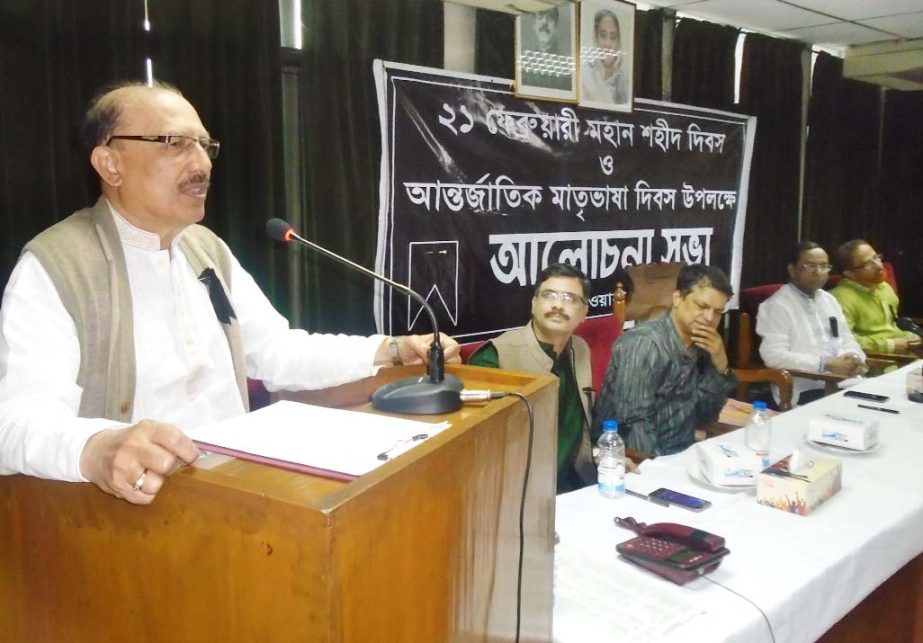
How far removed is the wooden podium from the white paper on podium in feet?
0.08

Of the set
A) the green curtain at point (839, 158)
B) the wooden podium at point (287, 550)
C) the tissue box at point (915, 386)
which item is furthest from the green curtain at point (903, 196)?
the wooden podium at point (287, 550)

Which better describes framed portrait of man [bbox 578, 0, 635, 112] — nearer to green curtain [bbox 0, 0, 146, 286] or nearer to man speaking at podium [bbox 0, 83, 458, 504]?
green curtain [bbox 0, 0, 146, 286]

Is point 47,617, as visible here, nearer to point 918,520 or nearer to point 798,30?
point 918,520

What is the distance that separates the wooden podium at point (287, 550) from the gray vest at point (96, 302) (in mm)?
308

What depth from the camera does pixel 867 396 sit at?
285 cm

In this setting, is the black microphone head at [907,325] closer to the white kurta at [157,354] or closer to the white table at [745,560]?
the white table at [745,560]

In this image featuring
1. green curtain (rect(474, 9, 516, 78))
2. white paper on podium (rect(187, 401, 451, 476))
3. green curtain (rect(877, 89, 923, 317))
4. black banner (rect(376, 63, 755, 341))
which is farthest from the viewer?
green curtain (rect(877, 89, 923, 317))

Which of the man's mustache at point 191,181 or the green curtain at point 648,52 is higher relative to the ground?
the green curtain at point 648,52

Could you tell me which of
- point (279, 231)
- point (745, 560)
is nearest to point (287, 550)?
point (279, 231)

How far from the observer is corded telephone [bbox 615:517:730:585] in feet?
4.62

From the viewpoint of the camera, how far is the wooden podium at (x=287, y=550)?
0.63 m

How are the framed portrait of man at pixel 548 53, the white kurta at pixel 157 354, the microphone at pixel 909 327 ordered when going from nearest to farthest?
1. the white kurta at pixel 157 354
2. the framed portrait of man at pixel 548 53
3. the microphone at pixel 909 327

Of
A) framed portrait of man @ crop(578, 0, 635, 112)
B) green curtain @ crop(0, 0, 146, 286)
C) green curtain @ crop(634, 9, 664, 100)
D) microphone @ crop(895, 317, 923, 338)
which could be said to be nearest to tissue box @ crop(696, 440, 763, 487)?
green curtain @ crop(0, 0, 146, 286)

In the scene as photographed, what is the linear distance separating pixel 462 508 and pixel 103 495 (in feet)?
1.18
